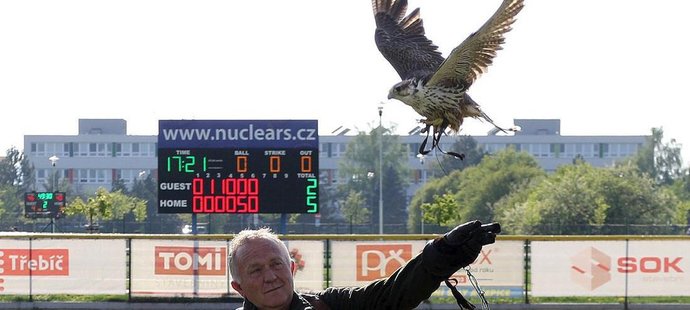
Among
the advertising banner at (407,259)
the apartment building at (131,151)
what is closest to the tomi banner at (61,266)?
the advertising banner at (407,259)

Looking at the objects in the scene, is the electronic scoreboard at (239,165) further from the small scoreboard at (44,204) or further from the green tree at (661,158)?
the green tree at (661,158)

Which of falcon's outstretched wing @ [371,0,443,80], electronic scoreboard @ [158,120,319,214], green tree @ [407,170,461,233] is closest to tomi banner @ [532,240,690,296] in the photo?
electronic scoreboard @ [158,120,319,214]

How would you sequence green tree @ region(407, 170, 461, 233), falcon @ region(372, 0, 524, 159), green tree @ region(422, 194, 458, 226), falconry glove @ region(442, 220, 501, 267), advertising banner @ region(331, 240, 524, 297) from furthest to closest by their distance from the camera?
green tree @ region(407, 170, 461, 233), green tree @ region(422, 194, 458, 226), advertising banner @ region(331, 240, 524, 297), falcon @ region(372, 0, 524, 159), falconry glove @ region(442, 220, 501, 267)

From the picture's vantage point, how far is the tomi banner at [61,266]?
21359 mm

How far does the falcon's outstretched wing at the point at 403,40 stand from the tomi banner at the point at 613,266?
1418 centimetres

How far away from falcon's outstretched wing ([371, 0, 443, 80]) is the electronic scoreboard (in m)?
16.4

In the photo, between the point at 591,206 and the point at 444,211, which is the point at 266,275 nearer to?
the point at 444,211

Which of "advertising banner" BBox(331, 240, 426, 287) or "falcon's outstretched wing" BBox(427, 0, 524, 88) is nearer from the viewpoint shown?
"falcon's outstretched wing" BBox(427, 0, 524, 88)

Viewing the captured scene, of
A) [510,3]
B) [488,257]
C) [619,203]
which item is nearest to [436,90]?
[510,3]

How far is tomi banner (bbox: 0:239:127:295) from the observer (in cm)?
2136

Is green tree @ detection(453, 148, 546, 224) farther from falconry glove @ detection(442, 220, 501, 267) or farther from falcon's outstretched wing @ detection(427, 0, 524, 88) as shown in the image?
falconry glove @ detection(442, 220, 501, 267)

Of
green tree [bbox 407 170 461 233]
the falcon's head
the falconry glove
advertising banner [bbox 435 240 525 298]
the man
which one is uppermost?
the falcon's head

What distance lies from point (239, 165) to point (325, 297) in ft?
65.0

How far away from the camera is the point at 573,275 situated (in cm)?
2091
